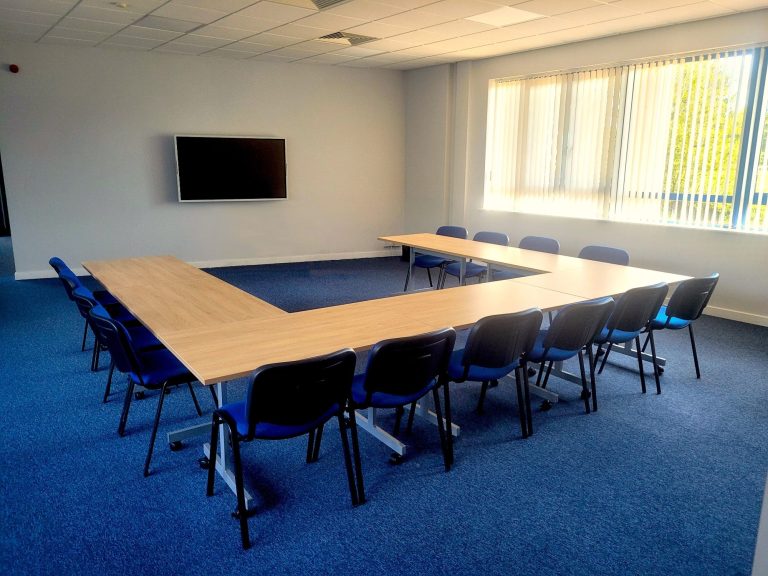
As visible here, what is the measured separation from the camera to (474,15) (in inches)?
220

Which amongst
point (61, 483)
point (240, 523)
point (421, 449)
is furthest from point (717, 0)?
point (61, 483)

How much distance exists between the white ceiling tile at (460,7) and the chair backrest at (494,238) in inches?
90.6

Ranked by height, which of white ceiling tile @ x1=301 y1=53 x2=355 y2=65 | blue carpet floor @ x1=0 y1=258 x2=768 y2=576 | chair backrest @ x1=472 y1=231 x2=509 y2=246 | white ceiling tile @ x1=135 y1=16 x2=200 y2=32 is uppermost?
white ceiling tile @ x1=301 y1=53 x2=355 y2=65

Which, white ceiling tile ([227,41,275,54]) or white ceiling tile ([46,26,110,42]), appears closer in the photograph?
white ceiling tile ([46,26,110,42])

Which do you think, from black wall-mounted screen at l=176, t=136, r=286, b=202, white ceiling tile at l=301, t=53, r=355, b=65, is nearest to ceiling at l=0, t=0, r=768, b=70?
white ceiling tile at l=301, t=53, r=355, b=65

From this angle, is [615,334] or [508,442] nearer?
[508,442]

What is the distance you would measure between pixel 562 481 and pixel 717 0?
14.9 ft

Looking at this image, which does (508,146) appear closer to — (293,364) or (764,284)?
(764,284)

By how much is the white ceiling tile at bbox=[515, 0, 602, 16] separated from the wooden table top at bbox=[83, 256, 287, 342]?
3.72 metres

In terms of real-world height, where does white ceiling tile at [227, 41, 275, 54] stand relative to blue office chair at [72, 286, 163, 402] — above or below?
above

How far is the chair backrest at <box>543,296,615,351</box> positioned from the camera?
10.8 ft

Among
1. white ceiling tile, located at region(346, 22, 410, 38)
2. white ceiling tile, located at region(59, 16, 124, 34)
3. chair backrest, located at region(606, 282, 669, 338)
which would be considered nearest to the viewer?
chair backrest, located at region(606, 282, 669, 338)

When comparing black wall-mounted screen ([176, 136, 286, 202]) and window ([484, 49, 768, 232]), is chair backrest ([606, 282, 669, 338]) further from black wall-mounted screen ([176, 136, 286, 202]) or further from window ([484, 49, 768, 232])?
black wall-mounted screen ([176, 136, 286, 202])

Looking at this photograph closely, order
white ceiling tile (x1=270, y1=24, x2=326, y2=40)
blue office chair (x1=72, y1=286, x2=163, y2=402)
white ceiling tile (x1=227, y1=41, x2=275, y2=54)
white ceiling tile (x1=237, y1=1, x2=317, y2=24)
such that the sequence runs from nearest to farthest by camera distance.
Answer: blue office chair (x1=72, y1=286, x2=163, y2=402) < white ceiling tile (x1=237, y1=1, x2=317, y2=24) < white ceiling tile (x1=270, y1=24, x2=326, y2=40) < white ceiling tile (x1=227, y1=41, x2=275, y2=54)
